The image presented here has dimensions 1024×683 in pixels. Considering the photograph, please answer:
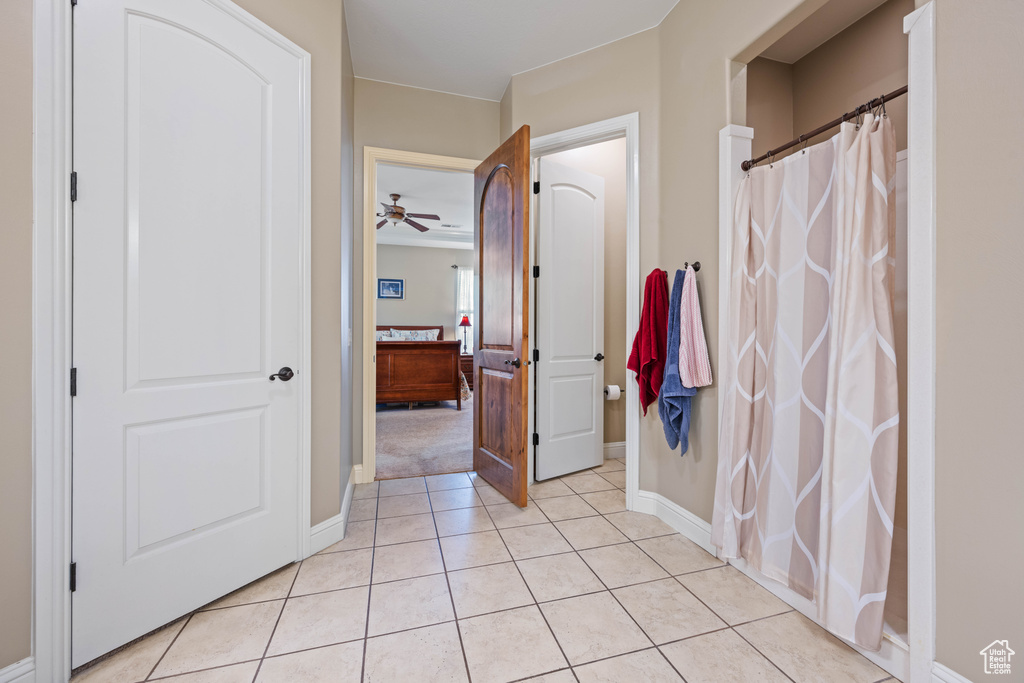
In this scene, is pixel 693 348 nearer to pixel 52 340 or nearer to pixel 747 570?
pixel 747 570

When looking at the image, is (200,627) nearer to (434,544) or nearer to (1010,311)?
(434,544)

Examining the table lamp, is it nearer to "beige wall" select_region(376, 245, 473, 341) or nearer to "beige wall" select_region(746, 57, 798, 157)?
"beige wall" select_region(376, 245, 473, 341)

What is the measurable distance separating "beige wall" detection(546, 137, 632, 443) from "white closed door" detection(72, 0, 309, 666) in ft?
7.31

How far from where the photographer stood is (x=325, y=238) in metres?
2.09

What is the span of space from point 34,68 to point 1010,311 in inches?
104

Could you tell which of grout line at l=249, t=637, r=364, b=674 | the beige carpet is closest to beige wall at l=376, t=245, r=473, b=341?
the beige carpet

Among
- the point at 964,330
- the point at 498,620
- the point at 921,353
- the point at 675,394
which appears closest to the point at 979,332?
the point at 964,330

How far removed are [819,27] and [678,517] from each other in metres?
2.59

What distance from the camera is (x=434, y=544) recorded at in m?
2.11

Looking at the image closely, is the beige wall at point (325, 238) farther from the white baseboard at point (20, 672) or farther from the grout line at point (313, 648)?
the white baseboard at point (20, 672)

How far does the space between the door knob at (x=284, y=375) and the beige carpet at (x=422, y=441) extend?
5.00 ft

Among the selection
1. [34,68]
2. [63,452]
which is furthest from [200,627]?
[34,68]

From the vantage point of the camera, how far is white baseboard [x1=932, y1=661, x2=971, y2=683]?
112 centimetres

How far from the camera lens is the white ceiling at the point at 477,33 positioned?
2297 mm
